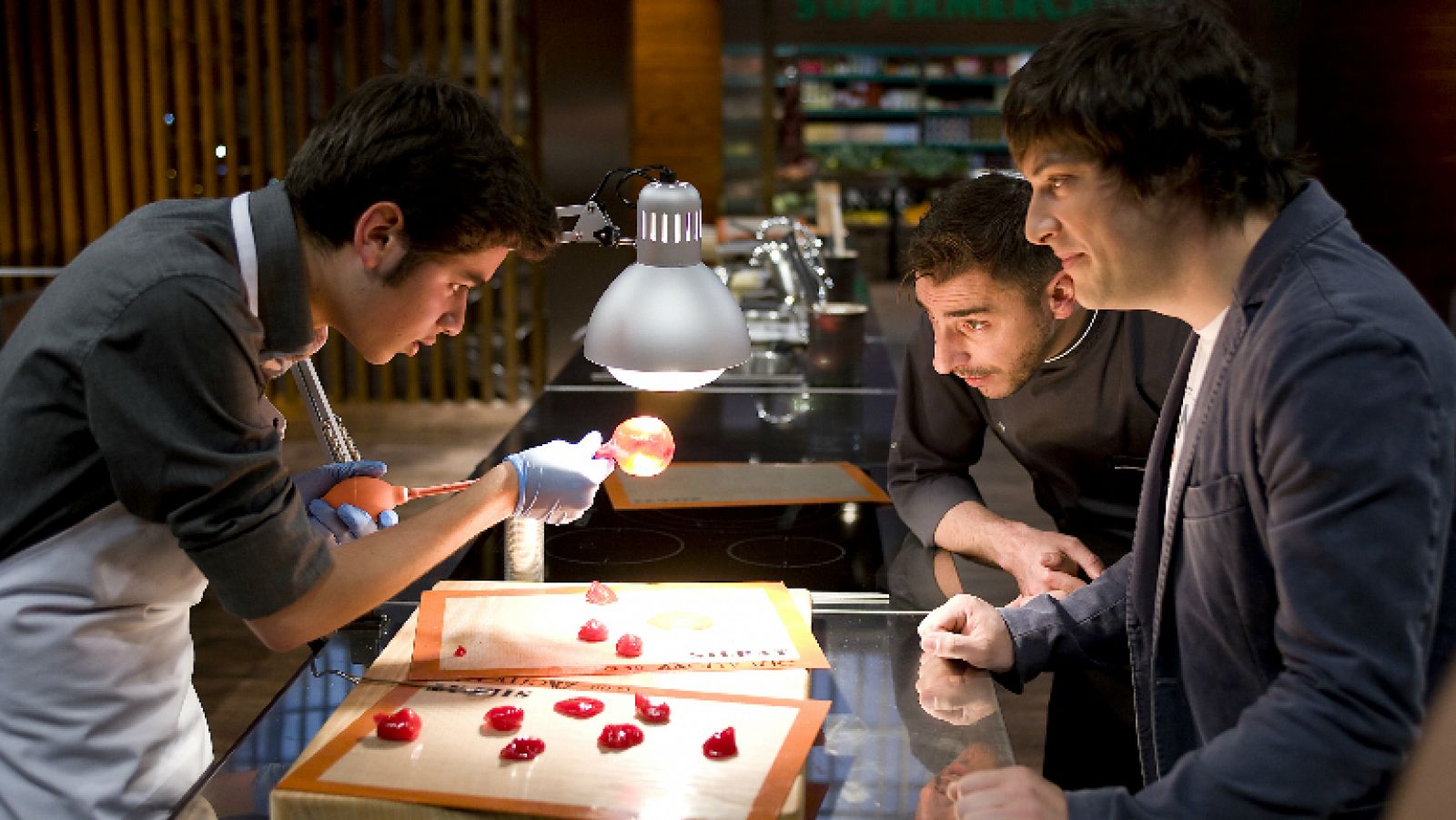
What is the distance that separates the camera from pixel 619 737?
55.5 inches

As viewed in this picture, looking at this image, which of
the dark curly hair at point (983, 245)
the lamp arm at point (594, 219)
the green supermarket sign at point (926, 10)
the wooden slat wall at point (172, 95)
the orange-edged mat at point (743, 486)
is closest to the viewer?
the lamp arm at point (594, 219)

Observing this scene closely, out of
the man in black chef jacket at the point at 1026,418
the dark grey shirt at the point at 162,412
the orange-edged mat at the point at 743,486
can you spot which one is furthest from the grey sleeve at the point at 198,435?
the orange-edged mat at the point at 743,486

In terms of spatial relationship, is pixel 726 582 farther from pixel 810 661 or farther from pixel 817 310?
pixel 817 310

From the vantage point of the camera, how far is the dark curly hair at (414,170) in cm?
147

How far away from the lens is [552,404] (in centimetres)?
362

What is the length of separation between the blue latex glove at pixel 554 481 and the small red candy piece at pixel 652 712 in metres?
0.40

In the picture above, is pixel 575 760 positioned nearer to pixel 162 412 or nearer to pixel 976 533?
pixel 162 412

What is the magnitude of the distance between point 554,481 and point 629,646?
25cm

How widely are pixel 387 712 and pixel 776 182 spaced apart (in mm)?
11672

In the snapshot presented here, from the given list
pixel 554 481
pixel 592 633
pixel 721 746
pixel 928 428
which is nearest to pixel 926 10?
pixel 928 428

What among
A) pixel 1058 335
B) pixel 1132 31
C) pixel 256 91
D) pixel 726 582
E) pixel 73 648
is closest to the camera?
pixel 1132 31

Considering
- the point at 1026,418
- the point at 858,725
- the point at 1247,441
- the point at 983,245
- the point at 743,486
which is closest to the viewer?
the point at 1247,441

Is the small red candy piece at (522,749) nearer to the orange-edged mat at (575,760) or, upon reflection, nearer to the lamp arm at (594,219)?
the orange-edged mat at (575,760)

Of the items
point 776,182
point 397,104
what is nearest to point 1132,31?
point 397,104
